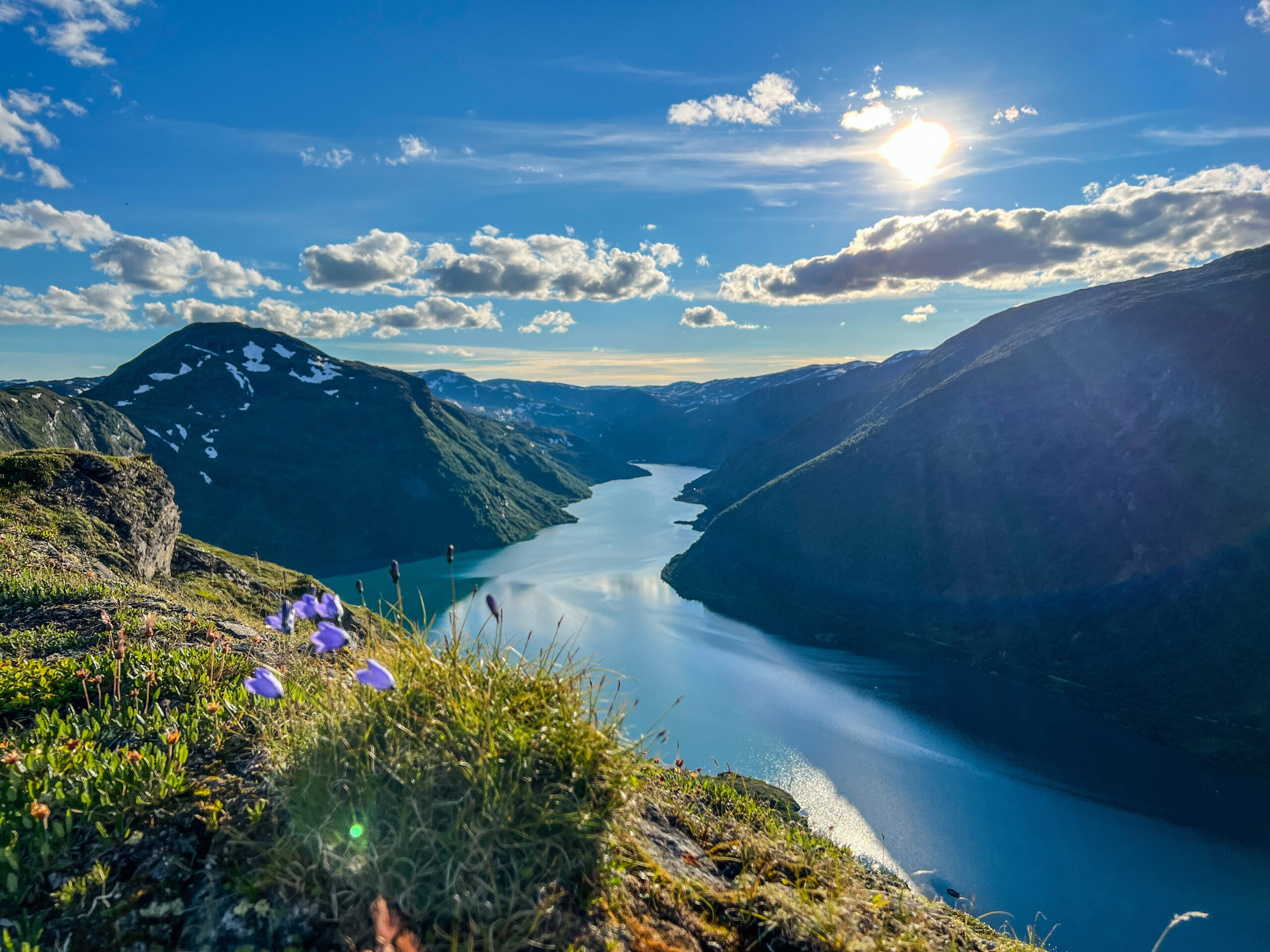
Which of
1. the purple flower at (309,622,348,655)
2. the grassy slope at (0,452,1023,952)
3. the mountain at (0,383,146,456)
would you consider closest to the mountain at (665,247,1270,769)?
the grassy slope at (0,452,1023,952)

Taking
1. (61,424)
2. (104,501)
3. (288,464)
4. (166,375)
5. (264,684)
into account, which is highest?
(166,375)

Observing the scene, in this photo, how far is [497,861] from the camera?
9.50 ft

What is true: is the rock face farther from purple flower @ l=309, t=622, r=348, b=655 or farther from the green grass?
the green grass

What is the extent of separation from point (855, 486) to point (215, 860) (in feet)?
397

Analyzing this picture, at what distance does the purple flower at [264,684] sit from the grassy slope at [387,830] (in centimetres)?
42

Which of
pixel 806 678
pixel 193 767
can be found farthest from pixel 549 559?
pixel 193 767

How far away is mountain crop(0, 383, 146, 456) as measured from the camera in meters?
117

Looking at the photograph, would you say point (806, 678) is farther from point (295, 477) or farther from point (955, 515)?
point (295, 477)

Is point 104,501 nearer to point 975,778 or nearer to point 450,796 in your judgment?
point 450,796

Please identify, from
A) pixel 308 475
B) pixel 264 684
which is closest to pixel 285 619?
pixel 264 684

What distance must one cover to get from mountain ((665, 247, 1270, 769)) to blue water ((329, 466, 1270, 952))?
998cm

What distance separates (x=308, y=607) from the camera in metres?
3.66

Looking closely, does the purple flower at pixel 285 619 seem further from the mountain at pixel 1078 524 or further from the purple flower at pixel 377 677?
the mountain at pixel 1078 524

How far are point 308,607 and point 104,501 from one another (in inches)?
775
